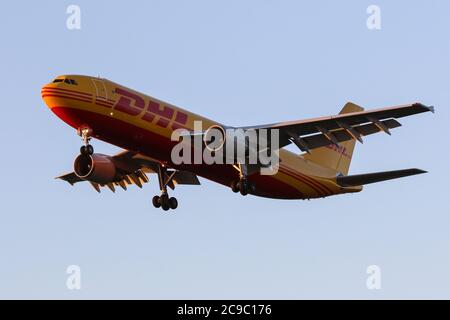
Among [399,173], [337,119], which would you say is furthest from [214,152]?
[399,173]

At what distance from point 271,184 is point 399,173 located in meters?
7.42

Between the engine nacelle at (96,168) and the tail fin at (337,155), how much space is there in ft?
40.3

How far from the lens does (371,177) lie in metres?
65.2

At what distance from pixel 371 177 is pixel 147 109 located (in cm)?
1464

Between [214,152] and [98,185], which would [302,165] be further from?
[98,185]

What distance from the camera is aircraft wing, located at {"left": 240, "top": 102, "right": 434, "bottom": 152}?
57.6 meters

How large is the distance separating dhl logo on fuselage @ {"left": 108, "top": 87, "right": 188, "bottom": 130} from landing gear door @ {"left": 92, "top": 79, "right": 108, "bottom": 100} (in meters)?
0.66

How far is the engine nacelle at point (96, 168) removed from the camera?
62.9 metres

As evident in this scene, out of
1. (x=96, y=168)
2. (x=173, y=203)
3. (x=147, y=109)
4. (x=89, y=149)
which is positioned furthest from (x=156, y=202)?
(x=147, y=109)

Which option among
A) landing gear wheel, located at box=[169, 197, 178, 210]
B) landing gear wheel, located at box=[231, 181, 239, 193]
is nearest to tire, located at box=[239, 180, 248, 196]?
landing gear wheel, located at box=[231, 181, 239, 193]

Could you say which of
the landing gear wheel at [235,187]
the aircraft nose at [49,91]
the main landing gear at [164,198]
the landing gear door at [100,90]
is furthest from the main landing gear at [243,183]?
the aircraft nose at [49,91]

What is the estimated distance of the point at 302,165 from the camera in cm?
6650

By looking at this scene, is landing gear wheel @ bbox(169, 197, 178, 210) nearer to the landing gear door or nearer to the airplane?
the airplane

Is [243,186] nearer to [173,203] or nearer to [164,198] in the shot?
[173,203]
